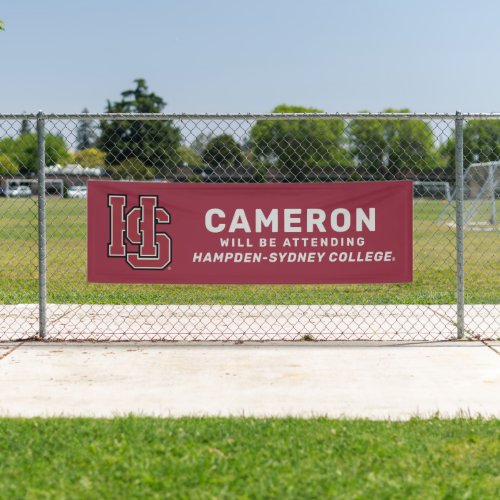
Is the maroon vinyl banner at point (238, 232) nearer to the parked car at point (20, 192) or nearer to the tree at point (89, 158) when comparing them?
the tree at point (89, 158)

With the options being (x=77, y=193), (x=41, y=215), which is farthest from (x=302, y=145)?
(x=41, y=215)

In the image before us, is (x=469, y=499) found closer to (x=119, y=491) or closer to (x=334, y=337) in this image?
(x=119, y=491)

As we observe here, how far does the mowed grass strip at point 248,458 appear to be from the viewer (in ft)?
12.0

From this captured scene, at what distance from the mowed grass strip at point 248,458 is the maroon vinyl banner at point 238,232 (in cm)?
261

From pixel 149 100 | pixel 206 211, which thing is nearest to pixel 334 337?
pixel 206 211

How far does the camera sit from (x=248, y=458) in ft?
13.2

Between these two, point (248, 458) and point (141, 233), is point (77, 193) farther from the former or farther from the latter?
point (248, 458)

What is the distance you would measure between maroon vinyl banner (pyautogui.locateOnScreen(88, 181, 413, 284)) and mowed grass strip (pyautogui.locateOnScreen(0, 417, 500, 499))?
2.61 meters

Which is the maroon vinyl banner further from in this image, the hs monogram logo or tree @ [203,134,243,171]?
tree @ [203,134,243,171]

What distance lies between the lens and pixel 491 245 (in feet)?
64.3

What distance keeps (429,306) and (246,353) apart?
3215 mm

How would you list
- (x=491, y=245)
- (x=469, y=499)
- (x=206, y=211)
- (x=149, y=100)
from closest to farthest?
(x=469, y=499), (x=206, y=211), (x=491, y=245), (x=149, y=100)

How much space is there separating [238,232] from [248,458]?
→ 335 centimetres

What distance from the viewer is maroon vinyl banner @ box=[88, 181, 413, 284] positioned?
714 cm
